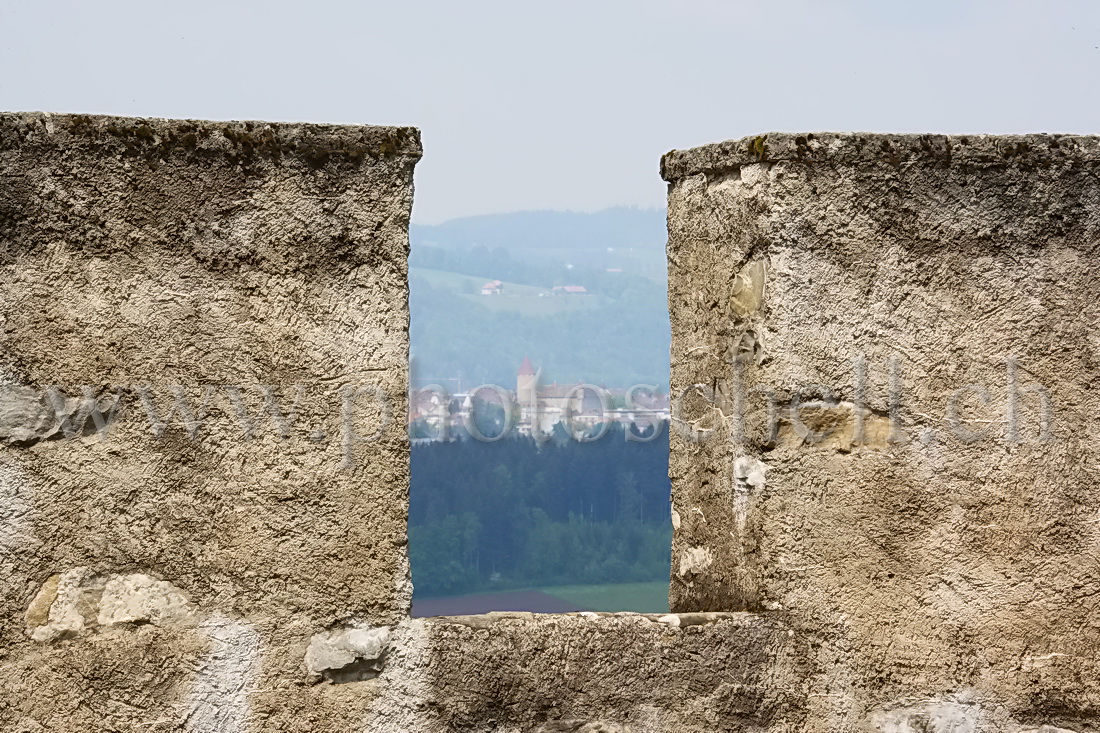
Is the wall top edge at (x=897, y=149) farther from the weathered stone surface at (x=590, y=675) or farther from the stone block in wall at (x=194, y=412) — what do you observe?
the weathered stone surface at (x=590, y=675)

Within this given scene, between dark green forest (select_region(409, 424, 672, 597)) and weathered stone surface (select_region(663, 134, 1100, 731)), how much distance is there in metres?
14.8

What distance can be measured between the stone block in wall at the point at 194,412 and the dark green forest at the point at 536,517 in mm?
14975

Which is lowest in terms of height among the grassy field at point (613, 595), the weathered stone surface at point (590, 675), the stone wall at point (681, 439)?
the grassy field at point (613, 595)

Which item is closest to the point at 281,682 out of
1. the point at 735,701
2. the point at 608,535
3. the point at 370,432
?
the point at 370,432

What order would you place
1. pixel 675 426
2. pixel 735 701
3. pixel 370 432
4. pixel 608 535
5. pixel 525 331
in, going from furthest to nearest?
pixel 525 331
pixel 608 535
pixel 675 426
pixel 735 701
pixel 370 432

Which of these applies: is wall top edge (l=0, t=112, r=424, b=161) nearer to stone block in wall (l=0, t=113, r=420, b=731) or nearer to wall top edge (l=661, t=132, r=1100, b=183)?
stone block in wall (l=0, t=113, r=420, b=731)

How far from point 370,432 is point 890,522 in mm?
1013

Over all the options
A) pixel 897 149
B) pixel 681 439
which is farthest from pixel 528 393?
pixel 897 149

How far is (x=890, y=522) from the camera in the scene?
7.88 feet

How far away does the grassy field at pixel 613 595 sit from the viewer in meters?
17.9

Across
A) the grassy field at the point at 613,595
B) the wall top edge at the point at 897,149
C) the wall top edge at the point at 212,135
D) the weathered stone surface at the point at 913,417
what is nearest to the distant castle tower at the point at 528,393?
the weathered stone surface at the point at 913,417

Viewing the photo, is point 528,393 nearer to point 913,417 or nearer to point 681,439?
point 681,439

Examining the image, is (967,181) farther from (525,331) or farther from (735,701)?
(525,331)

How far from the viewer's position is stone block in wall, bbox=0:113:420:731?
205 centimetres
